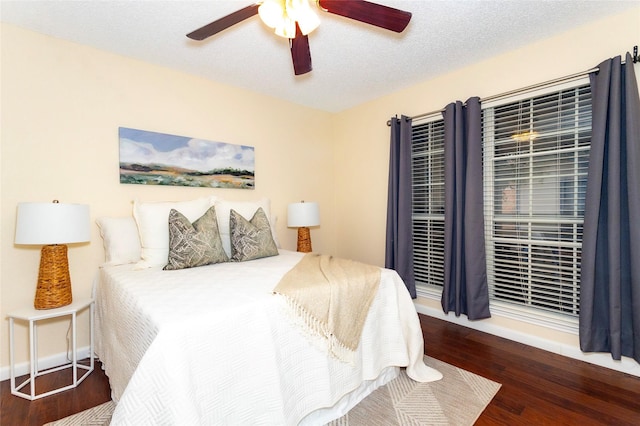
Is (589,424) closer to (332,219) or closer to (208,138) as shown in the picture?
(332,219)

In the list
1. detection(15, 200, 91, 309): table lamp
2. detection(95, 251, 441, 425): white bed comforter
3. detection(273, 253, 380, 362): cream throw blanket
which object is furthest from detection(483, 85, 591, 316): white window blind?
detection(15, 200, 91, 309): table lamp

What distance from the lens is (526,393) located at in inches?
73.9

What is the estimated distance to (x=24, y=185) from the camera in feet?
7.18

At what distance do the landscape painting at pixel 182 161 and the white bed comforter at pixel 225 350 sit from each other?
100cm

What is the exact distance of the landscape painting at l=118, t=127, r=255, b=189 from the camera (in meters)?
2.65

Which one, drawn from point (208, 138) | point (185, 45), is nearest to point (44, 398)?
point (208, 138)

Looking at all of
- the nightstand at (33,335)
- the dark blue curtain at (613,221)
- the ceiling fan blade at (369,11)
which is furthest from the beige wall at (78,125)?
the dark blue curtain at (613,221)

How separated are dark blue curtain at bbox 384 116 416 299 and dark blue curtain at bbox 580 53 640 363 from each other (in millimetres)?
1464

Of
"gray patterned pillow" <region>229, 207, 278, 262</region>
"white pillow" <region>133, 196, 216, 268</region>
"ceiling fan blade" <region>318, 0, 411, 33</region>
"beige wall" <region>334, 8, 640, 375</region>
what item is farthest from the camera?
"gray patterned pillow" <region>229, 207, 278, 262</region>

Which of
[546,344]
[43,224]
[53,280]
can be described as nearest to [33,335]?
[53,280]

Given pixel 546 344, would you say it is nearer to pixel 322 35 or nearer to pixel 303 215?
pixel 303 215

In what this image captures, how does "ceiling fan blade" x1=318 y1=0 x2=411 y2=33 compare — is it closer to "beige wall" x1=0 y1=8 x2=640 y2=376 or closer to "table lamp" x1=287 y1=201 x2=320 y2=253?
"beige wall" x1=0 y1=8 x2=640 y2=376

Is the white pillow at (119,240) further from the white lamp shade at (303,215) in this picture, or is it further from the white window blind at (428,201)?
the white window blind at (428,201)

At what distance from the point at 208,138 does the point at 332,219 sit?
6.43 ft
